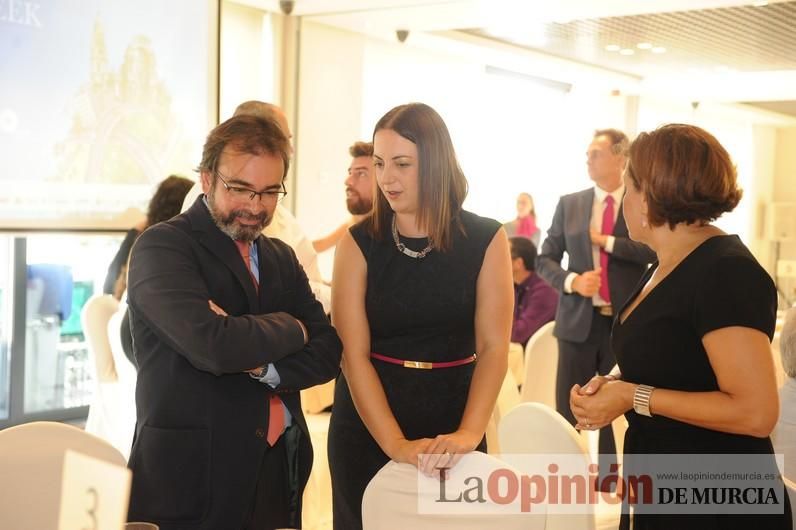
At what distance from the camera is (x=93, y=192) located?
5918 millimetres

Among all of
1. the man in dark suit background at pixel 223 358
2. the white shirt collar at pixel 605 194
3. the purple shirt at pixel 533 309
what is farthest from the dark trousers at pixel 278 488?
the purple shirt at pixel 533 309

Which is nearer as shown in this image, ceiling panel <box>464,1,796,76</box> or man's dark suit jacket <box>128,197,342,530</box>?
man's dark suit jacket <box>128,197,342,530</box>

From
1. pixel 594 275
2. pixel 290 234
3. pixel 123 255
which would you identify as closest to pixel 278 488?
pixel 290 234

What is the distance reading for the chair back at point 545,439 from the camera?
81.7 inches

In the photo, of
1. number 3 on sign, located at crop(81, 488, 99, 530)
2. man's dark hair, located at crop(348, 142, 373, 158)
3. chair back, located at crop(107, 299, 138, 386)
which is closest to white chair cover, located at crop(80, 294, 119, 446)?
Answer: chair back, located at crop(107, 299, 138, 386)

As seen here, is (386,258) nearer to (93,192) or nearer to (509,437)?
(509,437)

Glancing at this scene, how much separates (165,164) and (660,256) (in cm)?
502

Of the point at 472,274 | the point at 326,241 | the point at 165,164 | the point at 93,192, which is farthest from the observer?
the point at 165,164

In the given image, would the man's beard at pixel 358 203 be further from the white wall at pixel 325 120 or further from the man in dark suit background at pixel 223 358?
the white wall at pixel 325 120

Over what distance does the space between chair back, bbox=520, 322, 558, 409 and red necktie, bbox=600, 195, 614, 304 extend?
32cm

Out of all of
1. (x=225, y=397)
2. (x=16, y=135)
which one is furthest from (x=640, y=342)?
(x=16, y=135)

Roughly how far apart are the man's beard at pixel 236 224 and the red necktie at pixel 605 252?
2.78m

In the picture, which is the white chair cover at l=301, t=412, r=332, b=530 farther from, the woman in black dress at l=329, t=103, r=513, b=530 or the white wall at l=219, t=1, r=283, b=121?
the white wall at l=219, t=1, r=283, b=121

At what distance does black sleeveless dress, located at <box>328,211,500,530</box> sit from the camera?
2311mm
